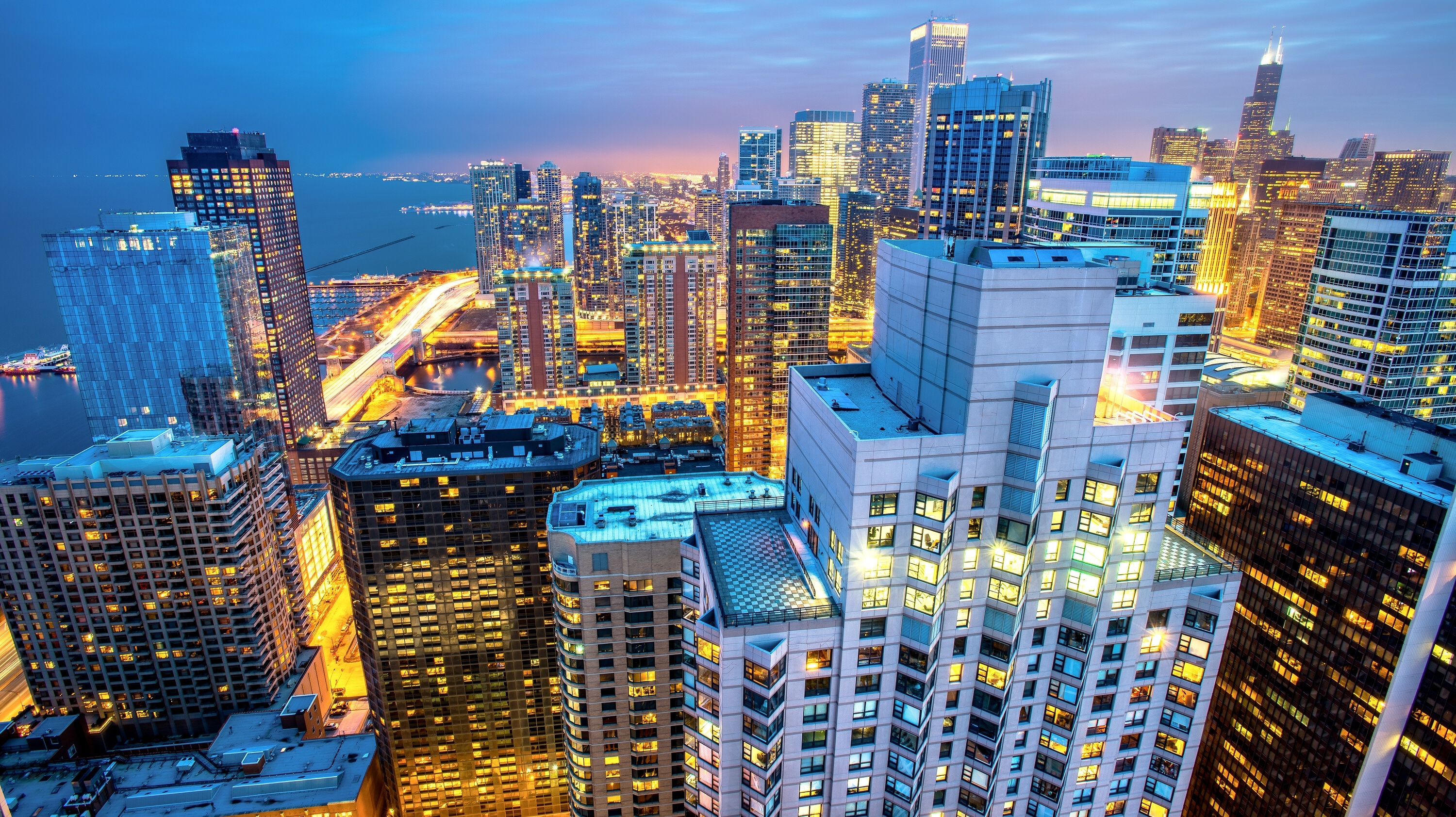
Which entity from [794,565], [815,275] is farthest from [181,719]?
[815,275]

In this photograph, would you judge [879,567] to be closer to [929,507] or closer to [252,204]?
[929,507]

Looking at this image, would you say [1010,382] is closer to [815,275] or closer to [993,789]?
[993,789]

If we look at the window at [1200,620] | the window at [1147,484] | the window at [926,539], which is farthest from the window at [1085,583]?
the window at [926,539]

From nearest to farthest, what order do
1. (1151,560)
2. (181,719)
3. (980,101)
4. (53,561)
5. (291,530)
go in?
(1151,560), (53,561), (181,719), (291,530), (980,101)

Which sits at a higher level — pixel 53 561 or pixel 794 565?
pixel 794 565

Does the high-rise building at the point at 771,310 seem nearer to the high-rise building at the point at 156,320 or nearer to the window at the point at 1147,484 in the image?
the high-rise building at the point at 156,320

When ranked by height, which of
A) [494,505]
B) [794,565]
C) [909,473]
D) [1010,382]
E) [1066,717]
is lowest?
[494,505]

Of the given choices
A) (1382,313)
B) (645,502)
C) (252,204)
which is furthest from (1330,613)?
(252,204)

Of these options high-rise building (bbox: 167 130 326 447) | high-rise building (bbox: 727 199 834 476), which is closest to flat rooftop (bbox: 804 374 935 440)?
high-rise building (bbox: 727 199 834 476)
